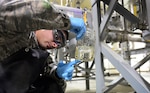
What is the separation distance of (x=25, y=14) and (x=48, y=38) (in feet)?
1.12

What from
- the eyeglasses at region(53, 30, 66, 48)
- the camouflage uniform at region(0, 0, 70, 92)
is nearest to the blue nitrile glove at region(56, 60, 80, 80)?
the eyeglasses at region(53, 30, 66, 48)

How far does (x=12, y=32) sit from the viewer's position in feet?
1.69

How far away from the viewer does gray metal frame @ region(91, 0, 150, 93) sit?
32.3 inches

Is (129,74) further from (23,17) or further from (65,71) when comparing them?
(23,17)

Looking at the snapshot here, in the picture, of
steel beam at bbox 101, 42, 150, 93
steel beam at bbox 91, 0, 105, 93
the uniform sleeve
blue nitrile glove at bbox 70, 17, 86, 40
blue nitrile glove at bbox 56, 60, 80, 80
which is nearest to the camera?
the uniform sleeve

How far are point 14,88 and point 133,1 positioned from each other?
1.36 m

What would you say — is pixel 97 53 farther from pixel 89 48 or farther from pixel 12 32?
pixel 12 32

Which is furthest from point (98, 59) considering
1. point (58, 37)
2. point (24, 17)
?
point (24, 17)

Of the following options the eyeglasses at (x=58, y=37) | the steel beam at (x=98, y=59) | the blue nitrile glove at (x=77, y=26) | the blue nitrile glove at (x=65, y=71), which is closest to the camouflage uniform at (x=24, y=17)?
the blue nitrile glove at (x=77, y=26)

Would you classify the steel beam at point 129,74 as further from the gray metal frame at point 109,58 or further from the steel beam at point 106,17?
the steel beam at point 106,17

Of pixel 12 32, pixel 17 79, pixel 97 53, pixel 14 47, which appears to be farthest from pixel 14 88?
pixel 97 53

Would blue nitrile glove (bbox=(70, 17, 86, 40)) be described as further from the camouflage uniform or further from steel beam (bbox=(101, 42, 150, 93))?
steel beam (bbox=(101, 42, 150, 93))

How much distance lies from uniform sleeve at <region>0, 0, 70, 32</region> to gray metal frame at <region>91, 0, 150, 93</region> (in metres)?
0.51

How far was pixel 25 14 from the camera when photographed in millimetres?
482
